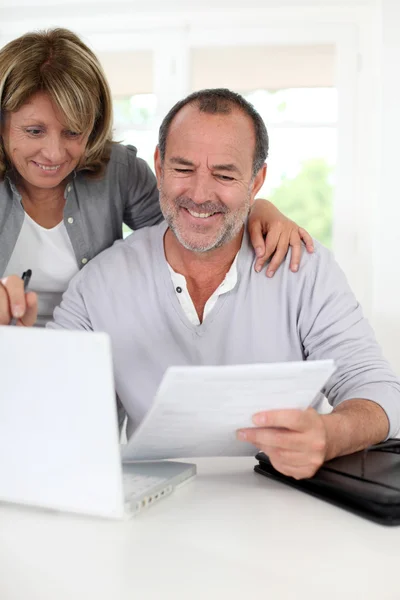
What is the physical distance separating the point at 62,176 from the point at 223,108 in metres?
0.42

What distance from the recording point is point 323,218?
447 centimetres

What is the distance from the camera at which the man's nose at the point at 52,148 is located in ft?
5.87

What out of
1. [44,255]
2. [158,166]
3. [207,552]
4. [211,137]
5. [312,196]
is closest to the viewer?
[207,552]

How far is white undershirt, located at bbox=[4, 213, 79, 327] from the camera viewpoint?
77.7 inches

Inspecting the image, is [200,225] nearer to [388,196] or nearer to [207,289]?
[207,289]

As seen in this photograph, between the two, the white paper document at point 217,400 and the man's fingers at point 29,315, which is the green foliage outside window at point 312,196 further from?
the white paper document at point 217,400

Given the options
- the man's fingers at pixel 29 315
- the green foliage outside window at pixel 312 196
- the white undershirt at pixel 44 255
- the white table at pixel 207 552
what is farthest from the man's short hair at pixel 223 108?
the green foliage outside window at pixel 312 196

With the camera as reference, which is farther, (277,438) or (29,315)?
(29,315)

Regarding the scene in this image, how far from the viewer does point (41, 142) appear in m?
1.80

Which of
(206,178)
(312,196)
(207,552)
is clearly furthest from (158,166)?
(312,196)

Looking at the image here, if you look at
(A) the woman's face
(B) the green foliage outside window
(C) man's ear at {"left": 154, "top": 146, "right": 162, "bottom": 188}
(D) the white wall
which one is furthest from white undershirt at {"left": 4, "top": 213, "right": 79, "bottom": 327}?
(D) the white wall

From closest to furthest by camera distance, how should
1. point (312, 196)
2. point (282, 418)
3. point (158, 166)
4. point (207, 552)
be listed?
point (207, 552) → point (282, 418) → point (158, 166) → point (312, 196)

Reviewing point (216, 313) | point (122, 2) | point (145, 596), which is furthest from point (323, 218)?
point (145, 596)

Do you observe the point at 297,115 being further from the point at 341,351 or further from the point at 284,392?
the point at 284,392
